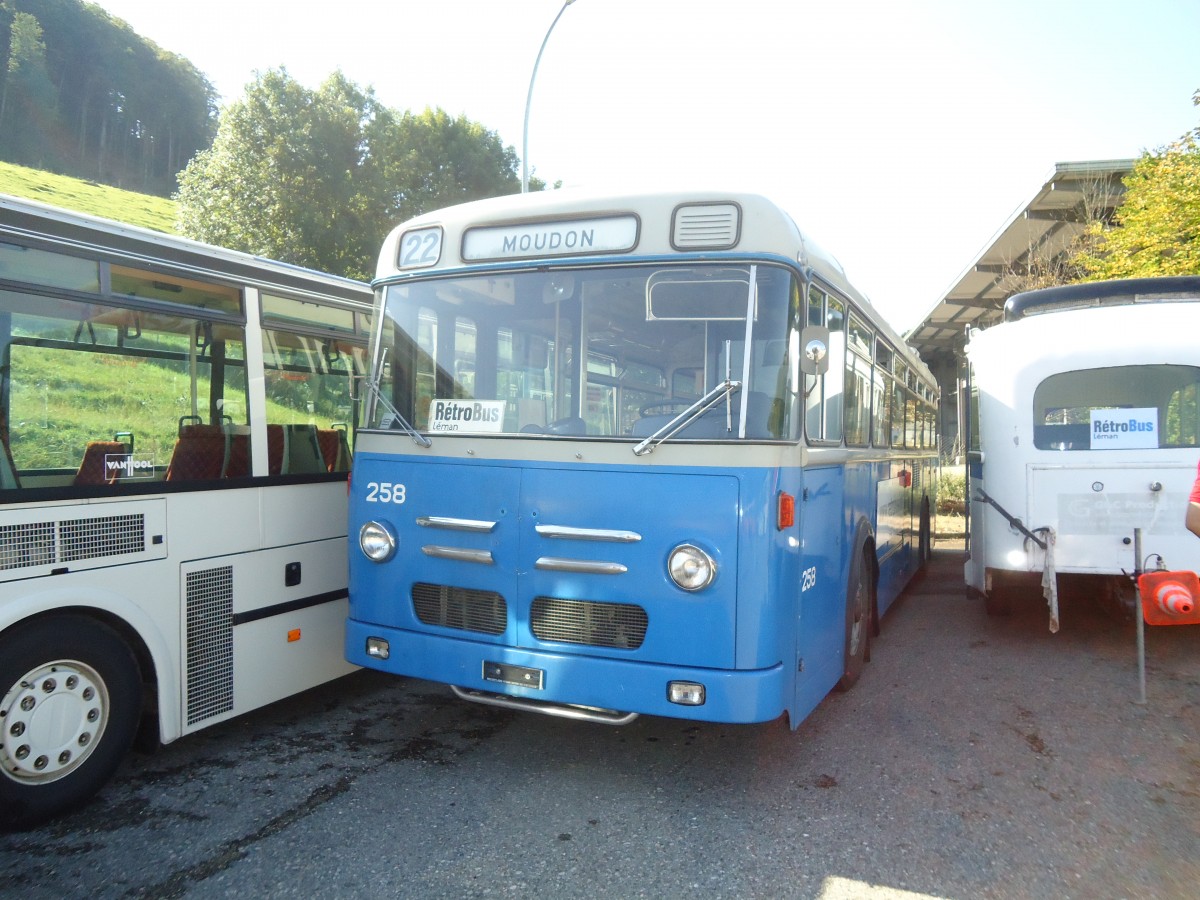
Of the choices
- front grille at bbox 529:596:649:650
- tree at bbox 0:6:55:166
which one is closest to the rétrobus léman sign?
front grille at bbox 529:596:649:650

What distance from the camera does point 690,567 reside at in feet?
13.0

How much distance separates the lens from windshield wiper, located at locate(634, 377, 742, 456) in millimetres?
4043

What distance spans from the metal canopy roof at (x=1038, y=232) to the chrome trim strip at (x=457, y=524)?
1660 centimetres

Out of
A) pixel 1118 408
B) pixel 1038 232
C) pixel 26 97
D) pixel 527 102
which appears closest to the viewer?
pixel 1118 408

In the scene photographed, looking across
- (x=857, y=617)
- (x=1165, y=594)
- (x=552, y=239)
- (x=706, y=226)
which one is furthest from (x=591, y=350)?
(x=1165, y=594)

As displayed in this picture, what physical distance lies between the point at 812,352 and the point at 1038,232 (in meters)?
19.4

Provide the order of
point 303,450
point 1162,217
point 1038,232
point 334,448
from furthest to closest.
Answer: point 1038,232, point 1162,217, point 334,448, point 303,450

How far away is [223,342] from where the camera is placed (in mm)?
4891

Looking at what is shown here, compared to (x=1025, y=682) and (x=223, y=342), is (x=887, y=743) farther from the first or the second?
(x=223, y=342)

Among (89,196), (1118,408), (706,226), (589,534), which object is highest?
(89,196)

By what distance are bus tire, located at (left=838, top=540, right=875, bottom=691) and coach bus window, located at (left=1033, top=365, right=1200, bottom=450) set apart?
2.18m

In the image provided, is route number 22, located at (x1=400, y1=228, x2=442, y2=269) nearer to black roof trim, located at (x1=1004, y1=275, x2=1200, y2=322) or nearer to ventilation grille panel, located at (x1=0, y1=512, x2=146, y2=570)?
ventilation grille panel, located at (x1=0, y1=512, x2=146, y2=570)

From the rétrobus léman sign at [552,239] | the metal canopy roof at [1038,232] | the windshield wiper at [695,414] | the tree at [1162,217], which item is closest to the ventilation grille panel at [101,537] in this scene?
the rétrobus léman sign at [552,239]

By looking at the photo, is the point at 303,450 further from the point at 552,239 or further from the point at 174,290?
the point at 552,239
